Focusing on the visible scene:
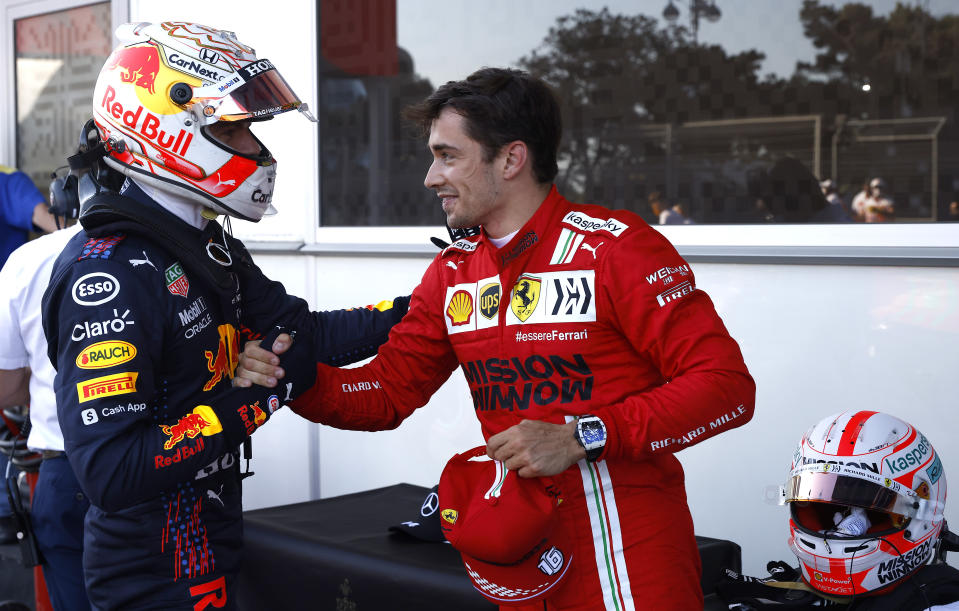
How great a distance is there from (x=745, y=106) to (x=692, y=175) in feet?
1.07

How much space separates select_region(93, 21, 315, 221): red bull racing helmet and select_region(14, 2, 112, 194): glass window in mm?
4310

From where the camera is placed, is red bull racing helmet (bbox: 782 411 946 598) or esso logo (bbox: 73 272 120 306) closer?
esso logo (bbox: 73 272 120 306)

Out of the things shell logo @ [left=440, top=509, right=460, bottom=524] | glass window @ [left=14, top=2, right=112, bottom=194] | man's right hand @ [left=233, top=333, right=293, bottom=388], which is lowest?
shell logo @ [left=440, top=509, right=460, bottom=524]

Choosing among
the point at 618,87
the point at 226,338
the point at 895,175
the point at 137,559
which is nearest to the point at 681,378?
the point at 226,338

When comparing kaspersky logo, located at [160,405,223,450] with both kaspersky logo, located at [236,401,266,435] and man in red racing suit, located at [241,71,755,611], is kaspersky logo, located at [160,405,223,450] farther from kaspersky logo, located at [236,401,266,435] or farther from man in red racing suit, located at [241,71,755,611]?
man in red racing suit, located at [241,71,755,611]

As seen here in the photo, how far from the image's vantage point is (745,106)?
11.6ft

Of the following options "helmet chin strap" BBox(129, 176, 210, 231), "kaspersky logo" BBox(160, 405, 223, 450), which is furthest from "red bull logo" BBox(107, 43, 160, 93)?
"kaspersky logo" BBox(160, 405, 223, 450)

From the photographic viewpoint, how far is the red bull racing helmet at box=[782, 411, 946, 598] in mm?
2205

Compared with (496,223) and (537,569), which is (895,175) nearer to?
(496,223)

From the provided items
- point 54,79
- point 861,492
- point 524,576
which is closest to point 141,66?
point 524,576

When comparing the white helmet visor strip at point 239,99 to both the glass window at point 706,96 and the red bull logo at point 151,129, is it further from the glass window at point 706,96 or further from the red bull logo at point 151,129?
the glass window at point 706,96

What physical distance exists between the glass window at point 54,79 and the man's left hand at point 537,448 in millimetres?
5081

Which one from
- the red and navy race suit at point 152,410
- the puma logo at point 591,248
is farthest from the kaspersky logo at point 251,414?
the puma logo at point 591,248

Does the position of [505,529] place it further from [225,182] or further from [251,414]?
[225,182]
